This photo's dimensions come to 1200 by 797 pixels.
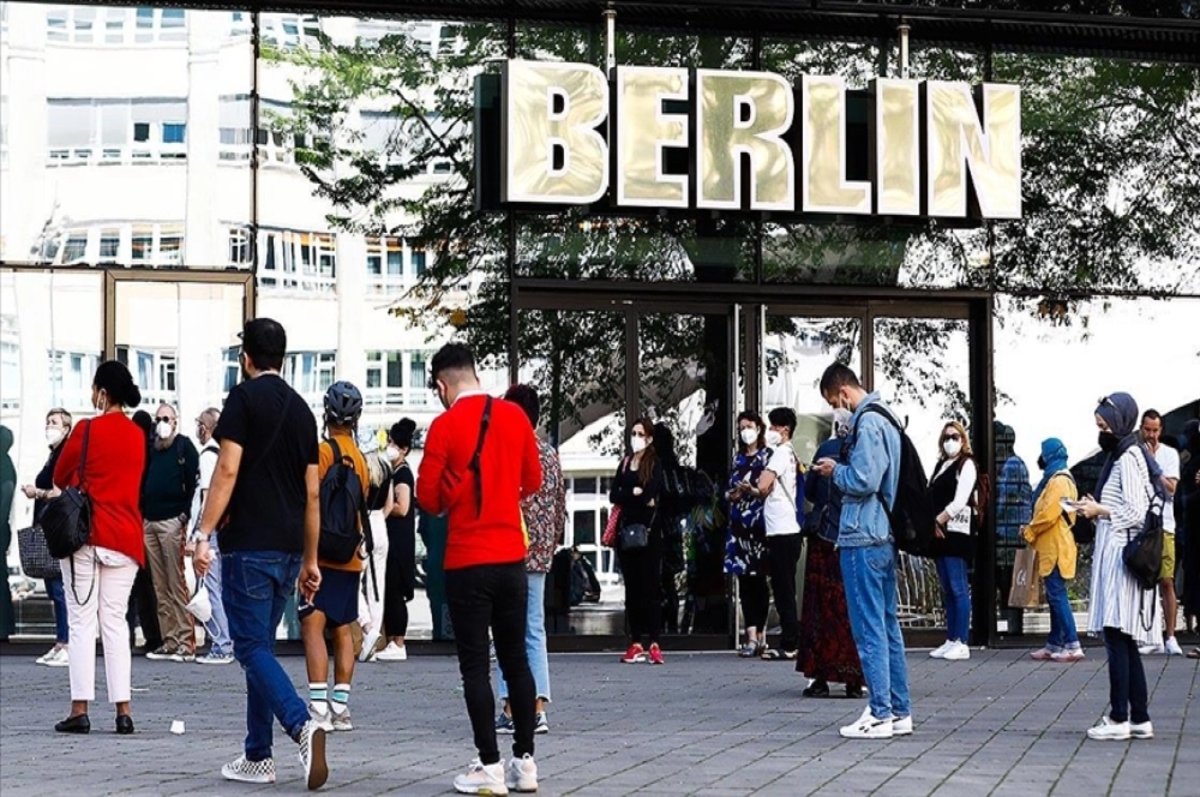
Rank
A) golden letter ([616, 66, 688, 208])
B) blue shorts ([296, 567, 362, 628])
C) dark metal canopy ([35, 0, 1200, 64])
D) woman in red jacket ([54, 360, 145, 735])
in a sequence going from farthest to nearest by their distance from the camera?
1. dark metal canopy ([35, 0, 1200, 64])
2. golden letter ([616, 66, 688, 208])
3. woman in red jacket ([54, 360, 145, 735])
4. blue shorts ([296, 567, 362, 628])

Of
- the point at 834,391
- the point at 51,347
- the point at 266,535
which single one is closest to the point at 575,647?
the point at 51,347

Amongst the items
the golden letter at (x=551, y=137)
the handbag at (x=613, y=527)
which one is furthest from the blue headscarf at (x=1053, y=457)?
the golden letter at (x=551, y=137)

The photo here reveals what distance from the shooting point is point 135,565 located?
1205 centimetres

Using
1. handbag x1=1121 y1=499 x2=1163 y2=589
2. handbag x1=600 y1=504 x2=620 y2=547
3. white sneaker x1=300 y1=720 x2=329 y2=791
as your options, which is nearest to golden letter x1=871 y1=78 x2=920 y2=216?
handbag x1=600 y1=504 x2=620 y2=547

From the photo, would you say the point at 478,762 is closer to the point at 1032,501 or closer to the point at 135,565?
the point at 135,565

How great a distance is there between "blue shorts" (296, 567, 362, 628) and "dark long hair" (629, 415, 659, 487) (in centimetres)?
582

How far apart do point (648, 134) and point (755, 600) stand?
156 inches

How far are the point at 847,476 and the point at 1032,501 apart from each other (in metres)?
7.94

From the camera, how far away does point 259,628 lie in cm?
961

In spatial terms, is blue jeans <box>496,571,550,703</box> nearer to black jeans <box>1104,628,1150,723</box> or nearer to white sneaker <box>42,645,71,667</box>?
black jeans <box>1104,628,1150,723</box>

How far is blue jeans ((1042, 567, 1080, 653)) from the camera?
1762 cm

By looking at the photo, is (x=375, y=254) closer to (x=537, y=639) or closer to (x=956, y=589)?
(x=956, y=589)

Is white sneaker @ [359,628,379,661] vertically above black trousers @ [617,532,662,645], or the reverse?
black trousers @ [617,532,662,645]

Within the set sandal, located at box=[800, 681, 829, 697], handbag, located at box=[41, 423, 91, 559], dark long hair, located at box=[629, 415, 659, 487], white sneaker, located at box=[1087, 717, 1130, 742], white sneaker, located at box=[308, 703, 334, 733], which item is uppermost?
dark long hair, located at box=[629, 415, 659, 487]
